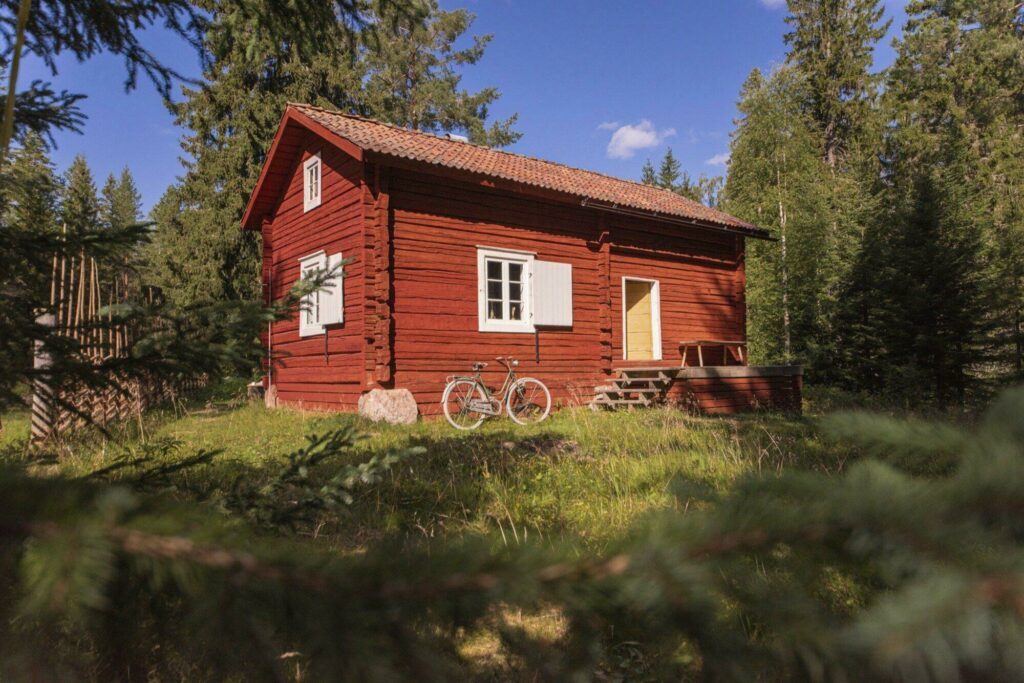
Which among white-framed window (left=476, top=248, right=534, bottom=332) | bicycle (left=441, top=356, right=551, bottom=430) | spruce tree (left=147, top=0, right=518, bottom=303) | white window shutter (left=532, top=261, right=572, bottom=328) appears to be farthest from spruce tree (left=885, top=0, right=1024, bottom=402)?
spruce tree (left=147, top=0, right=518, bottom=303)

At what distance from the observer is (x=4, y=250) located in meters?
1.87

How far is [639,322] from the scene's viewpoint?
1233cm

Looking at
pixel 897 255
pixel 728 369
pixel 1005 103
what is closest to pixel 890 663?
pixel 728 369

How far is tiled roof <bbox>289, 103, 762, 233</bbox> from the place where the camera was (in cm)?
888

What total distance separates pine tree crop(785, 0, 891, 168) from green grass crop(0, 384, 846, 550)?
2644 cm

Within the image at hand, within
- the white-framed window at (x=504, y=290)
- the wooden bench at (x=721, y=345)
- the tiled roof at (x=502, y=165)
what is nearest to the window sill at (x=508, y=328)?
the white-framed window at (x=504, y=290)

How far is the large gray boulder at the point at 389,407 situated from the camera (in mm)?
8154

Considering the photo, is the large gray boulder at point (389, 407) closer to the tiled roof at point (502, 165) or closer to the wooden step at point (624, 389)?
the tiled roof at point (502, 165)

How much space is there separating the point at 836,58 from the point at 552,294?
25.8 metres

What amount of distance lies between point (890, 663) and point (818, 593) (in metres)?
0.21

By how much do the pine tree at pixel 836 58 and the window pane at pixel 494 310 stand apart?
24263 mm

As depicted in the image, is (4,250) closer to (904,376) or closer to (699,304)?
(699,304)

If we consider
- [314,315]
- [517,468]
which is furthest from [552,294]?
[517,468]

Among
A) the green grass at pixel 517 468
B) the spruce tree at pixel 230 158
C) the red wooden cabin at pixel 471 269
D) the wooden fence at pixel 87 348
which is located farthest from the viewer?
the spruce tree at pixel 230 158
